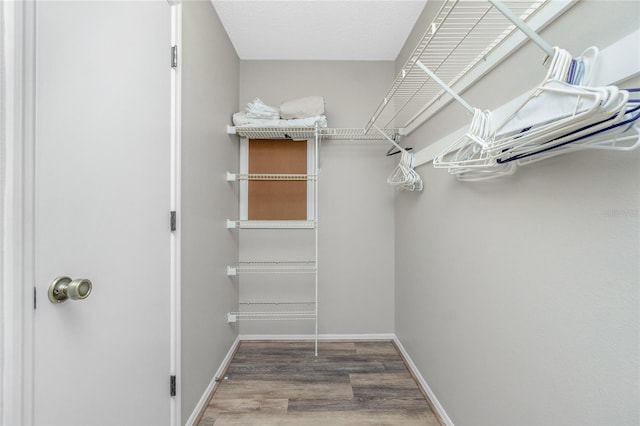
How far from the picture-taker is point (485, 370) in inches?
46.0

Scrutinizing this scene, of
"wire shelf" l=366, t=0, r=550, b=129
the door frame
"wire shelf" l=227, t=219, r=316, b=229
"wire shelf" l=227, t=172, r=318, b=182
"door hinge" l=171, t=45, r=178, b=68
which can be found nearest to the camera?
the door frame

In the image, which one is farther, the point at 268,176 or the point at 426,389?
the point at 268,176

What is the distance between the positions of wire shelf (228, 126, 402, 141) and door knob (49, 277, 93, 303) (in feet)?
5.27

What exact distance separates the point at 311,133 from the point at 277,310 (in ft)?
5.25

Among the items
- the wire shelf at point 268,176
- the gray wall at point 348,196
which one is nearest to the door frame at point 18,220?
the wire shelf at point 268,176

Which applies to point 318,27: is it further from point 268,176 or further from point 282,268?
point 282,268

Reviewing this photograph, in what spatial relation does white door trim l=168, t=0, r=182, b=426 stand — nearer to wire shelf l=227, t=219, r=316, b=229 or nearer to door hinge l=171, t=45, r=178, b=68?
door hinge l=171, t=45, r=178, b=68

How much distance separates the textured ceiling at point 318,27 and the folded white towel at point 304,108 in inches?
18.5

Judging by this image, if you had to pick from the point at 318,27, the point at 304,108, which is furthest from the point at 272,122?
the point at 318,27

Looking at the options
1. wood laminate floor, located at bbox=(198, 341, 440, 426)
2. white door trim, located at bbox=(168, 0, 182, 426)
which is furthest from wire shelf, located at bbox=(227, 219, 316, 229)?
wood laminate floor, located at bbox=(198, 341, 440, 426)

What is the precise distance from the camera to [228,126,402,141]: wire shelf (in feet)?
7.24

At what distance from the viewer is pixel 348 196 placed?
2471 millimetres

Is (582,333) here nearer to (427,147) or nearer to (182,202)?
(427,147)

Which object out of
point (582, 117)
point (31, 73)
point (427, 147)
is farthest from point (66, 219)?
point (427, 147)
